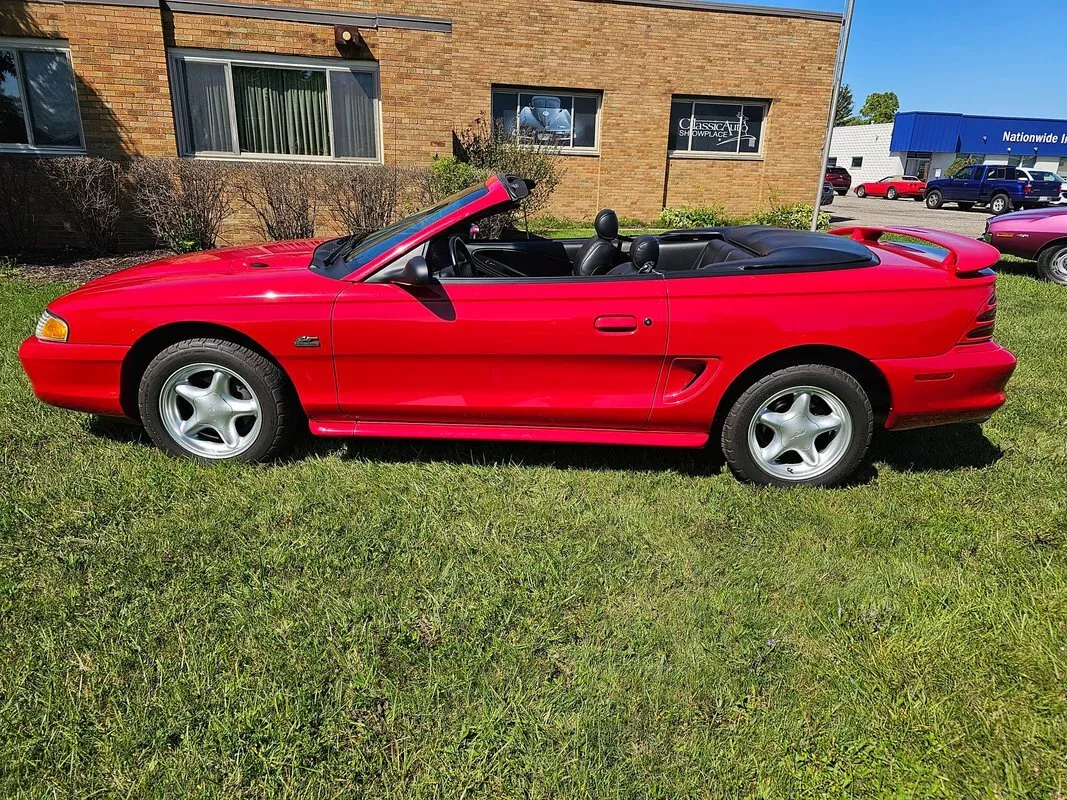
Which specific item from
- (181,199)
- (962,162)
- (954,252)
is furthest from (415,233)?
(962,162)

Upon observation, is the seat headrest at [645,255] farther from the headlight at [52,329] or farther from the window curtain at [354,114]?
the window curtain at [354,114]

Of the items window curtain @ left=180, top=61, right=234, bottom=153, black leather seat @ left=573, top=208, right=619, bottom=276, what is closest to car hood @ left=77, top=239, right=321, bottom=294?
black leather seat @ left=573, top=208, right=619, bottom=276

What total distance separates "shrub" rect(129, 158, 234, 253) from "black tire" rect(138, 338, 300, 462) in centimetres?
696

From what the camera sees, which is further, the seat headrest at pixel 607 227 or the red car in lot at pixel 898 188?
the red car in lot at pixel 898 188

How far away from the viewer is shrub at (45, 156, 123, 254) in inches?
356

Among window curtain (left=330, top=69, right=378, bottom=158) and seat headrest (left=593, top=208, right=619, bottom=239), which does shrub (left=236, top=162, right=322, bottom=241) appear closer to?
window curtain (left=330, top=69, right=378, bottom=158)

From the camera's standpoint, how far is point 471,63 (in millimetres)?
14156

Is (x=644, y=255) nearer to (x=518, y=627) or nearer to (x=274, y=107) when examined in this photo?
(x=518, y=627)

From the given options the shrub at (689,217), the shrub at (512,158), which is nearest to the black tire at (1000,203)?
the shrub at (689,217)

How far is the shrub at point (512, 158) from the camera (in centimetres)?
1092

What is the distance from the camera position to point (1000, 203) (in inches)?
1038

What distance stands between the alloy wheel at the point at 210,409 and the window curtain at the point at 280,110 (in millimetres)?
9427

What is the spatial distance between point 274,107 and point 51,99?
316cm

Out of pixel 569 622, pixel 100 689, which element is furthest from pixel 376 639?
pixel 100 689
